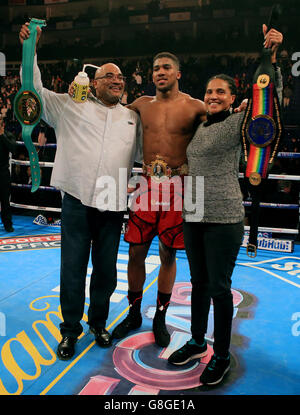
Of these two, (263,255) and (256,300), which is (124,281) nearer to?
(256,300)

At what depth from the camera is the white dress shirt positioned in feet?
6.75

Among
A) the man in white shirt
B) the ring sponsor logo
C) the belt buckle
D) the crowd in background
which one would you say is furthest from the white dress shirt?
the crowd in background

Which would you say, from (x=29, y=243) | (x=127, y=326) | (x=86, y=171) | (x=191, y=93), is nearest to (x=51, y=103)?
(x=86, y=171)

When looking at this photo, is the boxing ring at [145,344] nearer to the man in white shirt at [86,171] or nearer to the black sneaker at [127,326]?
the black sneaker at [127,326]

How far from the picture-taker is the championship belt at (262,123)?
167cm

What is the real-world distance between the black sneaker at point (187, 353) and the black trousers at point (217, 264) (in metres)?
0.24

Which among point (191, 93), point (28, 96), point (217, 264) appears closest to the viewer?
point (217, 264)

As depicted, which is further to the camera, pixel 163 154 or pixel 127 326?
pixel 127 326

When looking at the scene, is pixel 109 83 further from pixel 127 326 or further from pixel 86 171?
pixel 127 326

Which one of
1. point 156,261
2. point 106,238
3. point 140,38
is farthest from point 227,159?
point 140,38

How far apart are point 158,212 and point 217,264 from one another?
0.61m

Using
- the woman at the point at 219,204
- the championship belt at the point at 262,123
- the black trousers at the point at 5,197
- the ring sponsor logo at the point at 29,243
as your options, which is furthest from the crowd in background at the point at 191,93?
the championship belt at the point at 262,123

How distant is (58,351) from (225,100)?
158cm

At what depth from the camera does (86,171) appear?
6.73 feet
